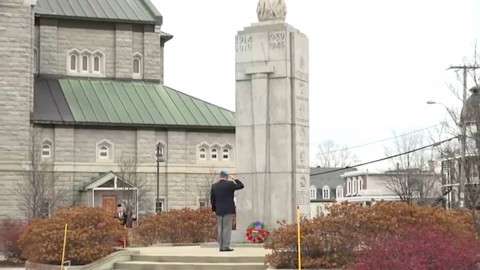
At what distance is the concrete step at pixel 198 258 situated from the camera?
18.9m

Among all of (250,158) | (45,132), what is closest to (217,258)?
(250,158)

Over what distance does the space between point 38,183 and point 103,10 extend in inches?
765

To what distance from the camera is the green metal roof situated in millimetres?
73188

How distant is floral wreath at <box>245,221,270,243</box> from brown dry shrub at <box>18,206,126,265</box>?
3323mm

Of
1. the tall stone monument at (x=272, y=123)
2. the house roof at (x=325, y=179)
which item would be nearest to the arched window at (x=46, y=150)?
the tall stone monument at (x=272, y=123)

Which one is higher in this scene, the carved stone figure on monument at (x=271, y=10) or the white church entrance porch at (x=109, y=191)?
the carved stone figure on monument at (x=271, y=10)

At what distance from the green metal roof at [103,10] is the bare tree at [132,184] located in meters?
13.4

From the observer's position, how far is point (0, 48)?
213 ft

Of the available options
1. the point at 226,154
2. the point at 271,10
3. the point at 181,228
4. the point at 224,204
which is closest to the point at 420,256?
the point at 224,204

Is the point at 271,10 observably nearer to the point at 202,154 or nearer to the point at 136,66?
the point at 202,154

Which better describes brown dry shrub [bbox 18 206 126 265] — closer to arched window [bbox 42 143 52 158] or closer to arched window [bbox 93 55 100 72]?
arched window [bbox 42 143 52 158]

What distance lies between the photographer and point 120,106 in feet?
231

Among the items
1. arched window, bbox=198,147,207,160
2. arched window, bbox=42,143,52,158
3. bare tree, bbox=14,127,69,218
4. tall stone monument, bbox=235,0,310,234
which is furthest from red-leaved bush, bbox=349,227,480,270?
arched window, bbox=198,147,207,160

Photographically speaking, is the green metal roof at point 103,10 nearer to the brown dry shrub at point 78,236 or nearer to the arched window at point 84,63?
the arched window at point 84,63
